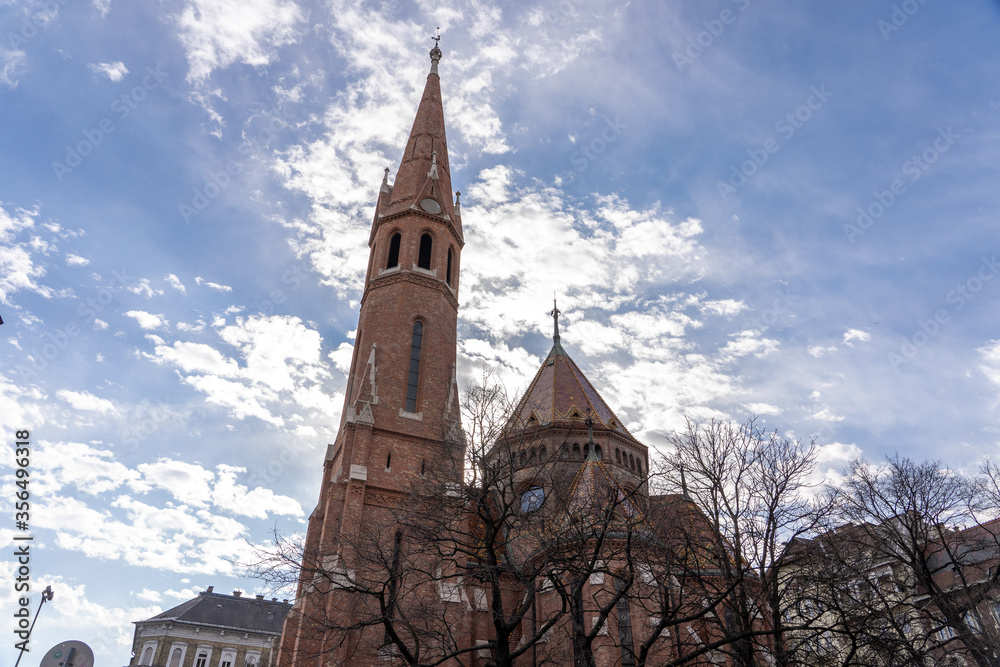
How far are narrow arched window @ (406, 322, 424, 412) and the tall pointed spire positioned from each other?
23.2 ft

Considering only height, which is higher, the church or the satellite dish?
the church

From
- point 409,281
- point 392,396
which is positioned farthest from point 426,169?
point 392,396

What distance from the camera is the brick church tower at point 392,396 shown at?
71.0 feet

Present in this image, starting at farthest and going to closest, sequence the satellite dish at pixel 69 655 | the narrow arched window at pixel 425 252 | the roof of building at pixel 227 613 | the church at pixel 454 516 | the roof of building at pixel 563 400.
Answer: the roof of building at pixel 227 613, the roof of building at pixel 563 400, the narrow arched window at pixel 425 252, the church at pixel 454 516, the satellite dish at pixel 69 655

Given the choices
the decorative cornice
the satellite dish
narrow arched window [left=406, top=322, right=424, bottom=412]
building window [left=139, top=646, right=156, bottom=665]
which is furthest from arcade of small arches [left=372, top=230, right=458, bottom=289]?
A: building window [left=139, top=646, right=156, bottom=665]

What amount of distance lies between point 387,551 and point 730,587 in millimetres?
11122

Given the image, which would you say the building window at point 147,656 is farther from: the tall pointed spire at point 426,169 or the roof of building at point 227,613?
the tall pointed spire at point 426,169

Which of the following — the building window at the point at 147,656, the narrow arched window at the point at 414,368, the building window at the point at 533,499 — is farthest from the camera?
the building window at the point at 147,656

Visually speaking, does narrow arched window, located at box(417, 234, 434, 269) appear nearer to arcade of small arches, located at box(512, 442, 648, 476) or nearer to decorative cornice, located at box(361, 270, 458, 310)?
decorative cornice, located at box(361, 270, 458, 310)

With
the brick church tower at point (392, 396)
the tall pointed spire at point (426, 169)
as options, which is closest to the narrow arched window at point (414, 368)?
the brick church tower at point (392, 396)

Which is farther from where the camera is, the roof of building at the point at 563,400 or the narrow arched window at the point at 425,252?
the roof of building at the point at 563,400

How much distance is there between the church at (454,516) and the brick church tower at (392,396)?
0.09 m

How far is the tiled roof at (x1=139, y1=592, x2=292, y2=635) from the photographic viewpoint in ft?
174

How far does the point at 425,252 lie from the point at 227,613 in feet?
137
